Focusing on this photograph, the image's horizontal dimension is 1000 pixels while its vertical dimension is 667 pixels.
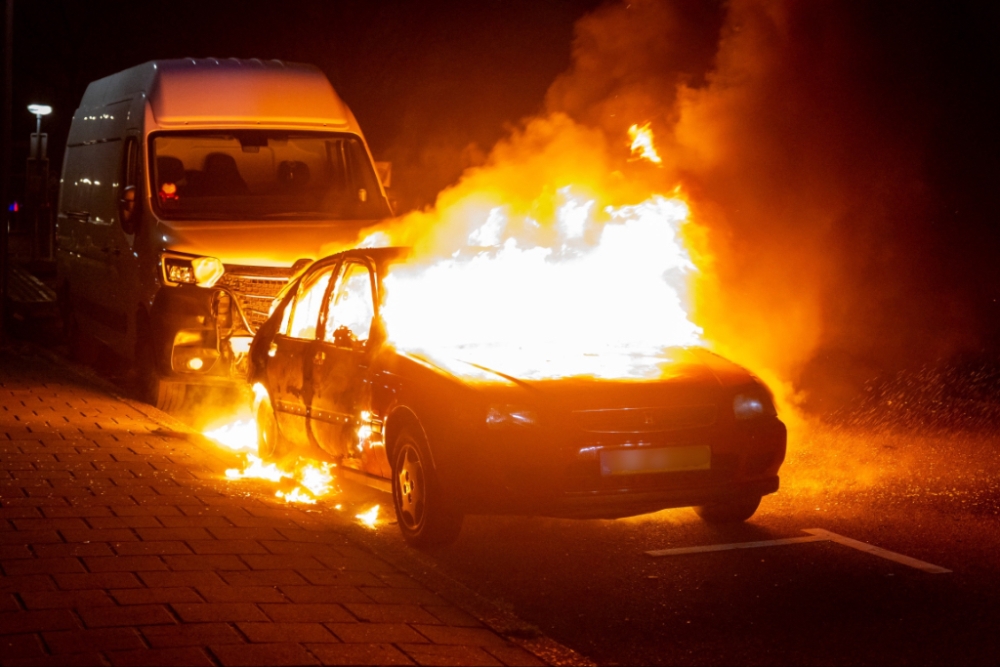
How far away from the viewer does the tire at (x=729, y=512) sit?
303 inches

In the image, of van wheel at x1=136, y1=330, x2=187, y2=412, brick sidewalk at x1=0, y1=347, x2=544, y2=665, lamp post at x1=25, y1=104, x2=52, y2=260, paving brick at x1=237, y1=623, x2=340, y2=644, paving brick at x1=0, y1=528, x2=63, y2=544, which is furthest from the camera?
lamp post at x1=25, y1=104, x2=52, y2=260

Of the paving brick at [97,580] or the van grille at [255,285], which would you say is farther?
the van grille at [255,285]

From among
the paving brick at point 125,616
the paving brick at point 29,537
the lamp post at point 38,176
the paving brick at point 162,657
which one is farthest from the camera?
the lamp post at point 38,176

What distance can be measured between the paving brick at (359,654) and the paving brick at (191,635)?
33 cm

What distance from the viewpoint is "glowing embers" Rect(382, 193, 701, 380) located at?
7.67 meters

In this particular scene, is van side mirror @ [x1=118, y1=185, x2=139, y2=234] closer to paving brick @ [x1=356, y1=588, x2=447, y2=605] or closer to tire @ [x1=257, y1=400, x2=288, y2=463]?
tire @ [x1=257, y1=400, x2=288, y2=463]

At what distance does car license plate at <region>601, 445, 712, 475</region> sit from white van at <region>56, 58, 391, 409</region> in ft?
18.3

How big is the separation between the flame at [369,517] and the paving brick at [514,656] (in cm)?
245

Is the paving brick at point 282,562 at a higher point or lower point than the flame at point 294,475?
lower

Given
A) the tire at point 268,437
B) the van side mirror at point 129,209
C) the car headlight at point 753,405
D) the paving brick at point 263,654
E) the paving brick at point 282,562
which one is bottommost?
the paving brick at point 263,654

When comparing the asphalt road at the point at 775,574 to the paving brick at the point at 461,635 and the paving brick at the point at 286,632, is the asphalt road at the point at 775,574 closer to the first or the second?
the paving brick at the point at 461,635

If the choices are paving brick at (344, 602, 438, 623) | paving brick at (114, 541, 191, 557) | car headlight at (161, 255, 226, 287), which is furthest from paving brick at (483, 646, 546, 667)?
car headlight at (161, 255, 226, 287)

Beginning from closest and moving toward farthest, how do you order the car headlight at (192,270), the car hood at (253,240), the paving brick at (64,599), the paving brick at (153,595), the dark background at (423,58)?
the paving brick at (64,599), the paving brick at (153,595), the car headlight at (192,270), the car hood at (253,240), the dark background at (423,58)

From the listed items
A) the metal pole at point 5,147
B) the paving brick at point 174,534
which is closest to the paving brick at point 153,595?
the paving brick at point 174,534
